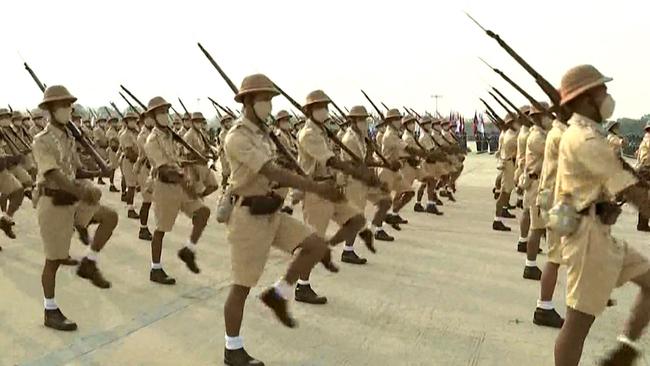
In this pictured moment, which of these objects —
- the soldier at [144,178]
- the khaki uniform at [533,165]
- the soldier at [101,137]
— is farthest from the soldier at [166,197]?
the soldier at [101,137]

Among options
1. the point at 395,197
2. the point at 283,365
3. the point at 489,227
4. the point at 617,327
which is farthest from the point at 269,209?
the point at 489,227

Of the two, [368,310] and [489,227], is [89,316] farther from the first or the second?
[489,227]

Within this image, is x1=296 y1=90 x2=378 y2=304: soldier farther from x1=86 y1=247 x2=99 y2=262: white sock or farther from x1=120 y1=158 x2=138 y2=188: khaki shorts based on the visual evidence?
Result: x1=120 y1=158 x2=138 y2=188: khaki shorts

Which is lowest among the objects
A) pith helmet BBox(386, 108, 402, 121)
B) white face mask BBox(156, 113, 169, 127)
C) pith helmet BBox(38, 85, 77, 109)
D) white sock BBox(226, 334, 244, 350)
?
pith helmet BBox(386, 108, 402, 121)

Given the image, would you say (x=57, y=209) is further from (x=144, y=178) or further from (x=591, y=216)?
(x=144, y=178)

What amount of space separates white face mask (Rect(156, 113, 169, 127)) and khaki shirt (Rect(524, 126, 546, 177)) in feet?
13.9

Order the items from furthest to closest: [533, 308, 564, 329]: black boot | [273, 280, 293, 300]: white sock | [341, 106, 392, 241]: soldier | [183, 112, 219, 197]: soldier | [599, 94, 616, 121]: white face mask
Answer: [183, 112, 219, 197]: soldier < [341, 106, 392, 241]: soldier < [533, 308, 564, 329]: black boot < [273, 280, 293, 300]: white sock < [599, 94, 616, 121]: white face mask

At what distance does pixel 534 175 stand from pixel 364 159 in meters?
2.02

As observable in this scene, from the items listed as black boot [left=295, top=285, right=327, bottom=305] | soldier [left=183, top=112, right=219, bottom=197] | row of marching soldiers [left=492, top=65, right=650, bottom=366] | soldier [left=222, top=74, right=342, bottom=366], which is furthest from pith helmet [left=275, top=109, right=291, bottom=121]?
row of marching soldiers [left=492, top=65, right=650, bottom=366]

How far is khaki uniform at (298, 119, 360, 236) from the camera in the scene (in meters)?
6.60

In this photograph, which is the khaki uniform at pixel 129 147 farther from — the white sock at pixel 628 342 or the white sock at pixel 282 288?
the white sock at pixel 628 342

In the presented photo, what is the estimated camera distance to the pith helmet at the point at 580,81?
3.97 meters

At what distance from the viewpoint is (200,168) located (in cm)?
1070

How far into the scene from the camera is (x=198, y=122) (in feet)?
42.1
